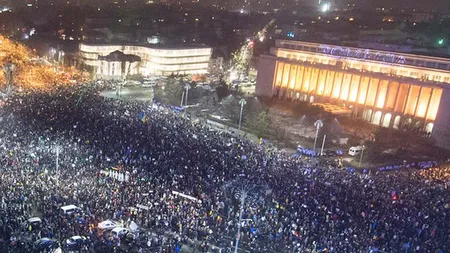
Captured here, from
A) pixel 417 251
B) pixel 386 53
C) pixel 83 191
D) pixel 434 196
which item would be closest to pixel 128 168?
pixel 83 191

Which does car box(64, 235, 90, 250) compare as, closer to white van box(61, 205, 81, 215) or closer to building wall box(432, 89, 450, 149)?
white van box(61, 205, 81, 215)

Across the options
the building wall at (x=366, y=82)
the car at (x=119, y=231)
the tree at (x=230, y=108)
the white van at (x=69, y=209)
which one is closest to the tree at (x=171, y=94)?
the tree at (x=230, y=108)

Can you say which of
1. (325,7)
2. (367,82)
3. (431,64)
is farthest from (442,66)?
(325,7)

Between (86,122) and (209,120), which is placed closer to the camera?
(86,122)

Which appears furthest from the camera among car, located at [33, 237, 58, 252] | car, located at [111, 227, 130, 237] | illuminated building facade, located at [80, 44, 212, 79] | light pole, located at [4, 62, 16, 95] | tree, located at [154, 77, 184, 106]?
illuminated building facade, located at [80, 44, 212, 79]

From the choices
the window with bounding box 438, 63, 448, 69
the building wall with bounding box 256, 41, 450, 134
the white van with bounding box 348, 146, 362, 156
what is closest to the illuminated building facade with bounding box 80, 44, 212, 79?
the building wall with bounding box 256, 41, 450, 134

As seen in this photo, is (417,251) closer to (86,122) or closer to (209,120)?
(86,122)
